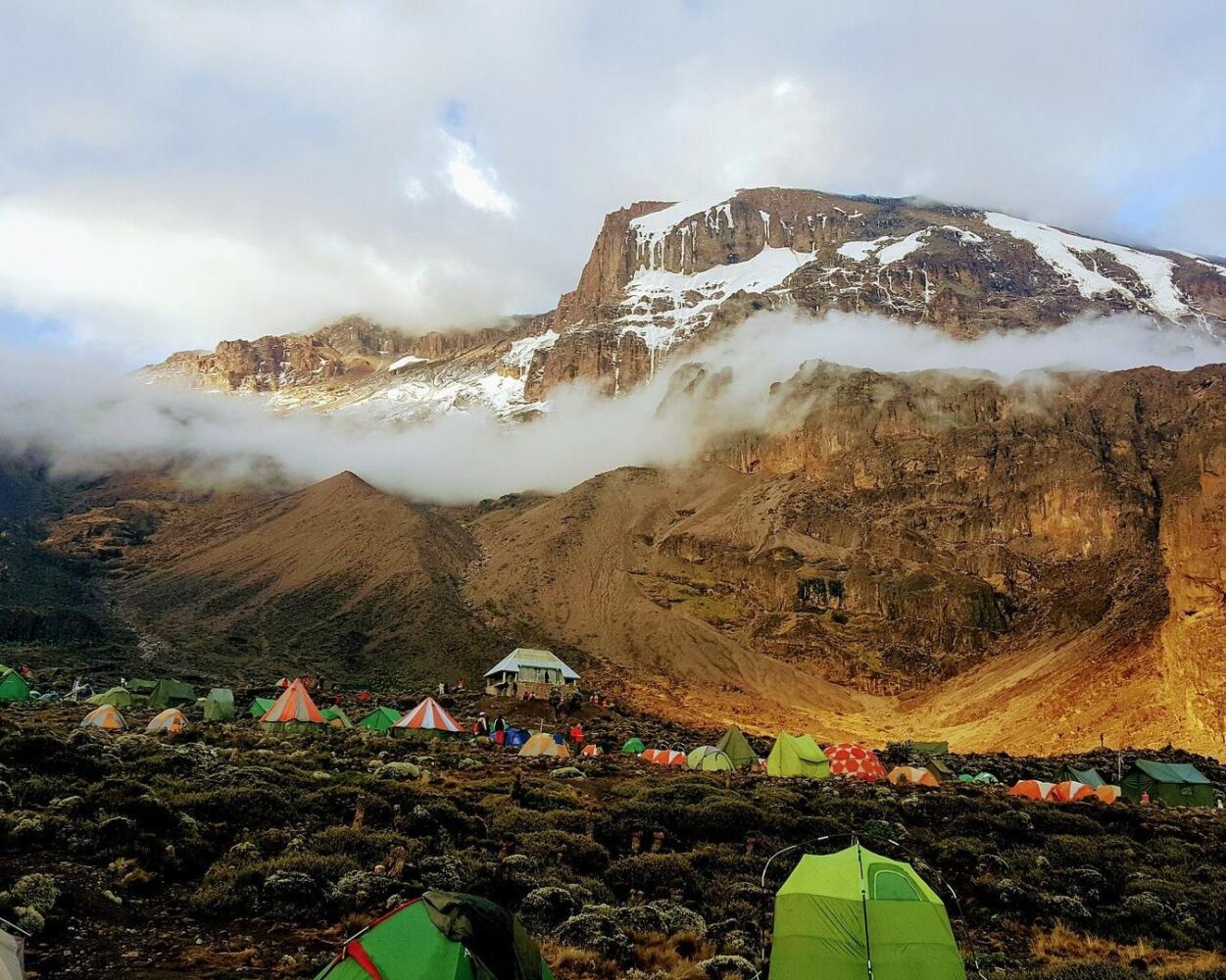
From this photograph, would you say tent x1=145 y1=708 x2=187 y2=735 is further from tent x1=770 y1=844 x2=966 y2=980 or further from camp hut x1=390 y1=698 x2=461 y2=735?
tent x1=770 y1=844 x2=966 y2=980

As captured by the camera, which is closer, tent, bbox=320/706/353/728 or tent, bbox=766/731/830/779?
tent, bbox=766/731/830/779

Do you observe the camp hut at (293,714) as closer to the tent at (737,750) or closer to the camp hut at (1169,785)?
the tent at (737,750)

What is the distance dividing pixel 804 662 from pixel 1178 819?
64448mm

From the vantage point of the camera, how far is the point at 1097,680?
58.8 m

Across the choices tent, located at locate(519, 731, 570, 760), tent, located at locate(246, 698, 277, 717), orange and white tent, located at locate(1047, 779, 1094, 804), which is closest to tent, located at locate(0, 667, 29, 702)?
tent, located at locate(246, 698, 277, 717)

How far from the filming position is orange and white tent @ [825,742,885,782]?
31219 millimetres

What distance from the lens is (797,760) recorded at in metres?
29.7

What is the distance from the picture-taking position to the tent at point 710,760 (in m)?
30.6

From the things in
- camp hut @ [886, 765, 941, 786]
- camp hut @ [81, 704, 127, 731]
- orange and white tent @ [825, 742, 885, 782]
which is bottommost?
camp hut @ [886, 765, 941, 786]

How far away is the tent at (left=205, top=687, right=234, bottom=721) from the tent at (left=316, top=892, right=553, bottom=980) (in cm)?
3194

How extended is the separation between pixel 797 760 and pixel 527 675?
91.0 feet

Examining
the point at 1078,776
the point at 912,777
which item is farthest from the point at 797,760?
the point at 1078,776

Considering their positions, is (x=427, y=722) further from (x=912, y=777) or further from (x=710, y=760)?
(x=912, y=777)

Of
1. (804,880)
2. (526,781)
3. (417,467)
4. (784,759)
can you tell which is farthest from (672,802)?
(417,467)
